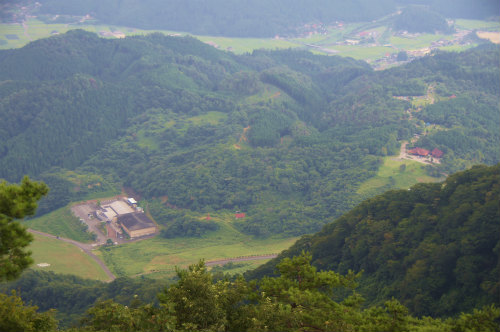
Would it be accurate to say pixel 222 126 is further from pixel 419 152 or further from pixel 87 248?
pixel 87 248

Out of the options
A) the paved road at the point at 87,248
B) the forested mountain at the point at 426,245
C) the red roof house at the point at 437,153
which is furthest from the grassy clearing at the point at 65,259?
the red roof house at the point at 437,153

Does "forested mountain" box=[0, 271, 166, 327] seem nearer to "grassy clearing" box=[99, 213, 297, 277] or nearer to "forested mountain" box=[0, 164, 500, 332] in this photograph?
"forested mountain" box=[0, 164, 500, 332]

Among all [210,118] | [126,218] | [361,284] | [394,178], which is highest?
[210,118]

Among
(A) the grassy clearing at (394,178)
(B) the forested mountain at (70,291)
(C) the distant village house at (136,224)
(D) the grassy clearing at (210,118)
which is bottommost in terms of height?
(B) the forested mountain at (70,291)

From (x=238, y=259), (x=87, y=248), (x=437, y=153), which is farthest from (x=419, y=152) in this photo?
(x=87, y=248)

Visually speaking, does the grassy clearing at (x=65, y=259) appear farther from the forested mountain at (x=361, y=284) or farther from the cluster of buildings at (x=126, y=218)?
the cluster of buildings at (x=126, y=218)

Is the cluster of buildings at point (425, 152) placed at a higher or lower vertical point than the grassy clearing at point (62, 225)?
higher
